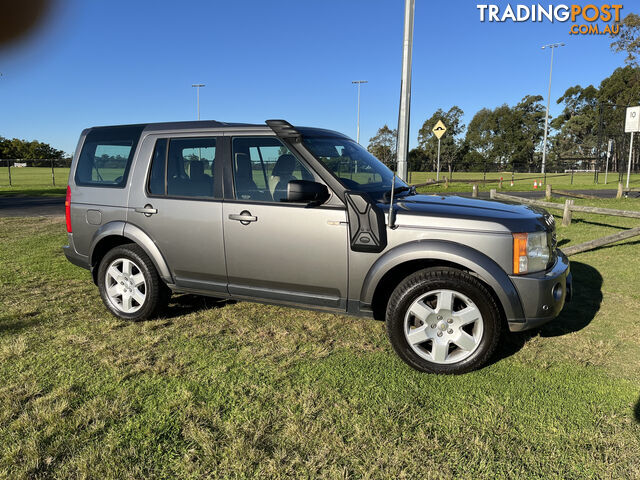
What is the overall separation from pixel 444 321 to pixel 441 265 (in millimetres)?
439

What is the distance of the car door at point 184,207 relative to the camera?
409cm

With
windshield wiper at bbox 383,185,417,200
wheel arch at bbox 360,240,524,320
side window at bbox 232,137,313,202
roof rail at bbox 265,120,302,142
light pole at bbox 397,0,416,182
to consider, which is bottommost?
wheel arch at bbox 360,240,524,320

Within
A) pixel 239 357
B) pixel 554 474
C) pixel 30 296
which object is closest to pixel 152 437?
pixel 239 357

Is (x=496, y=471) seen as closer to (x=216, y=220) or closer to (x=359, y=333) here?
(x=359, y=333)

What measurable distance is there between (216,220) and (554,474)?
3.09 m

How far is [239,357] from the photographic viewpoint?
3693 mm

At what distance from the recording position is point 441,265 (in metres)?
3.51

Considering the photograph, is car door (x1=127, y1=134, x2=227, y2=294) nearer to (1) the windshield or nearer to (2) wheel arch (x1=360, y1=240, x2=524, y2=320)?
(1) the windshield

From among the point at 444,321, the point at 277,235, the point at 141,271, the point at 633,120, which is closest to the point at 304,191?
the point at 277,235

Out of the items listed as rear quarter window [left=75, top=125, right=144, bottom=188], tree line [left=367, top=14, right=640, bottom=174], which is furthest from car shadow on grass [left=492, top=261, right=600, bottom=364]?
tree line [left=367, top=14, right=640, bottom=174]

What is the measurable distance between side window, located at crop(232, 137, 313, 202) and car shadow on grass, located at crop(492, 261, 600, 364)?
2.31 m

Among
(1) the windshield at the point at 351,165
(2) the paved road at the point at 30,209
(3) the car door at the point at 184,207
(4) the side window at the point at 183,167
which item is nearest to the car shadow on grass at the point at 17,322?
(3) the car door at the point at 184,207

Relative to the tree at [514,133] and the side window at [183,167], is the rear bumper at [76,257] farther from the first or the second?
the tree at [514,133]

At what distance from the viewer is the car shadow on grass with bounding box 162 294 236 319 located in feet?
15.9
